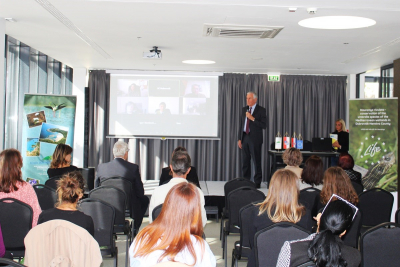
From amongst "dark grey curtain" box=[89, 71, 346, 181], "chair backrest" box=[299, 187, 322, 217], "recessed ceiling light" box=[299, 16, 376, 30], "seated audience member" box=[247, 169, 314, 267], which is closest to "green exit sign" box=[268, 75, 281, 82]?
"dark grey curtain" box=[89, 71, 346, 181]

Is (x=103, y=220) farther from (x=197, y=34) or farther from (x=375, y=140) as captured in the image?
(x=375, y=140)

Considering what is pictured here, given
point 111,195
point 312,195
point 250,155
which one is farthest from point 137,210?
Answer: point 250,155

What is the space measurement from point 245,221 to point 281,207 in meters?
0.46

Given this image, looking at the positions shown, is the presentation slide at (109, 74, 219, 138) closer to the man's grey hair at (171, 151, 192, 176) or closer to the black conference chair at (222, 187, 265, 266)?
the black conference chair at (222, 187, 265, 266)

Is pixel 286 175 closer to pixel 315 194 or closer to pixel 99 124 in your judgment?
pixel 315 194

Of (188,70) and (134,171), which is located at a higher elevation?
(188,70)

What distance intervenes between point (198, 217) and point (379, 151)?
5.55 metres

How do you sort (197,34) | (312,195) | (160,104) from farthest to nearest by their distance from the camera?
1. (160,104)
2. (197,34)
3. (312,195)

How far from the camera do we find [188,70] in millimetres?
9203

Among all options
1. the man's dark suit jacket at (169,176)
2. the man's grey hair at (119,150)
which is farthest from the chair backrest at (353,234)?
the man's grey hair at (119,150)

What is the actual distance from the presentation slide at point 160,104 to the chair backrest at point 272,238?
6822 millimetres

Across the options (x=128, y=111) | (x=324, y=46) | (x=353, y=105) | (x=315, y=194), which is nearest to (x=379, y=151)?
(x=353, y=105)

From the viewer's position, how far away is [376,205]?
4.25 m

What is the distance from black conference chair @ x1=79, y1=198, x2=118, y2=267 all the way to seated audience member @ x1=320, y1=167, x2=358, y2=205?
1.87 metres
